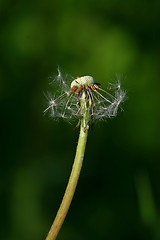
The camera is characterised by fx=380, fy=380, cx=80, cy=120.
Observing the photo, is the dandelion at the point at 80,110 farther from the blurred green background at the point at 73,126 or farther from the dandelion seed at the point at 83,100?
the blurred green background at the point at 73,126

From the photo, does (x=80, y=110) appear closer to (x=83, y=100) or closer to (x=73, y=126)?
(x=83, y=100)

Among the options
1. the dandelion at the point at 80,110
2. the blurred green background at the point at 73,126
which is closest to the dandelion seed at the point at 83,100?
the dandelion at the point at 80,110

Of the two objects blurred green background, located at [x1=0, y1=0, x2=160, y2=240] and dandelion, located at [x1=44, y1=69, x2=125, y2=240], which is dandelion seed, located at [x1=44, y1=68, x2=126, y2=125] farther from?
blurred green background, located at [x1=0, y1=0, x2=160, y2=240]

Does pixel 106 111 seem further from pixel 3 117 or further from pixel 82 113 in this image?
pixel 3 117

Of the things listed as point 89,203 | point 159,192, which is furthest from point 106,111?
point 159,192

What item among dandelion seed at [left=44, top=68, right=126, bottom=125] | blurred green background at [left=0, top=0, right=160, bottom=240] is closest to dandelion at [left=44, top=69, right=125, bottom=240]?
dandelion seed at [left=44, top=68, right=126, bottom=125]

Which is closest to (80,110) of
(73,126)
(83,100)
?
(83,100)

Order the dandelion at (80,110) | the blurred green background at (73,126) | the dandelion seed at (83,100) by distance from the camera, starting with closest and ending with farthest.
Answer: the dandelion at (80,110) < the dandelion seed at (83,100) < the blurred green background at (73,126)

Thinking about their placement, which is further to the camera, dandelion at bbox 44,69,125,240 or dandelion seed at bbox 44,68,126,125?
dandelion seed at bbox 44,68,126,125

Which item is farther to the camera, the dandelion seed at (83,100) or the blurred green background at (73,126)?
the blurred green background at (73,126)
